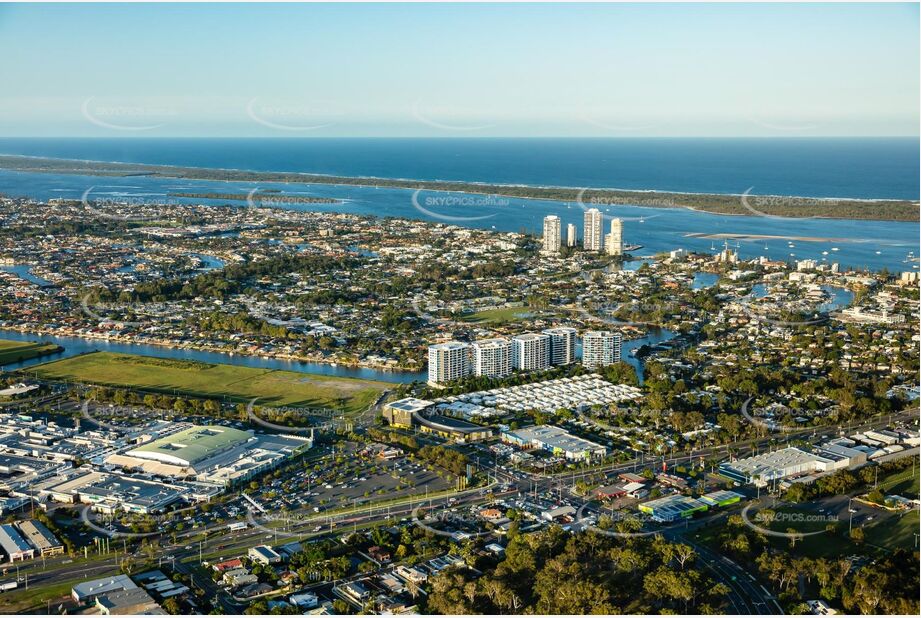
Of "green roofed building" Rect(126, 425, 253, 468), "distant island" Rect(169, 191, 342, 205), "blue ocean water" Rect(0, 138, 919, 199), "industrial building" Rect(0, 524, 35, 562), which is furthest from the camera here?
"blue ocean water" Rect(0, 138, 919, 199)

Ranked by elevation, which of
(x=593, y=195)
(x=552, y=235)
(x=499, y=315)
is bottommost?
(x=499, y=315)

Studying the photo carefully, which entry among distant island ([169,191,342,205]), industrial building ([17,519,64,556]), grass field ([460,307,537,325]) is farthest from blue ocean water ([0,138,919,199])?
industrial building ([17,519,64,556])

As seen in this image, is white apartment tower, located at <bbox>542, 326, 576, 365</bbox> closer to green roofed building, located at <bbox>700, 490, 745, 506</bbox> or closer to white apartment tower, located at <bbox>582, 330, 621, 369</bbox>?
white apartment tower, located at <bbox>582, 330, 621, 369</bbox>

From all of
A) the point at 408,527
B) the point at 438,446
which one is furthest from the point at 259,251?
the point at 408,527

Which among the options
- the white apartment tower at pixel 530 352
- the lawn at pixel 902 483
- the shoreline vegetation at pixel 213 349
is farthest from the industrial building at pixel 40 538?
the lawn at pixel 902 483

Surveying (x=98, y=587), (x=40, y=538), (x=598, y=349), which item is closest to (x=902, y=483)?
(x=598, y=349)

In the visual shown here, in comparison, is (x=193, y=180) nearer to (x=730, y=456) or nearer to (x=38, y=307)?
(x=38, y=307)

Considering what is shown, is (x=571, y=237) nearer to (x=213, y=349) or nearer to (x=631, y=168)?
(x=213, y=349)
